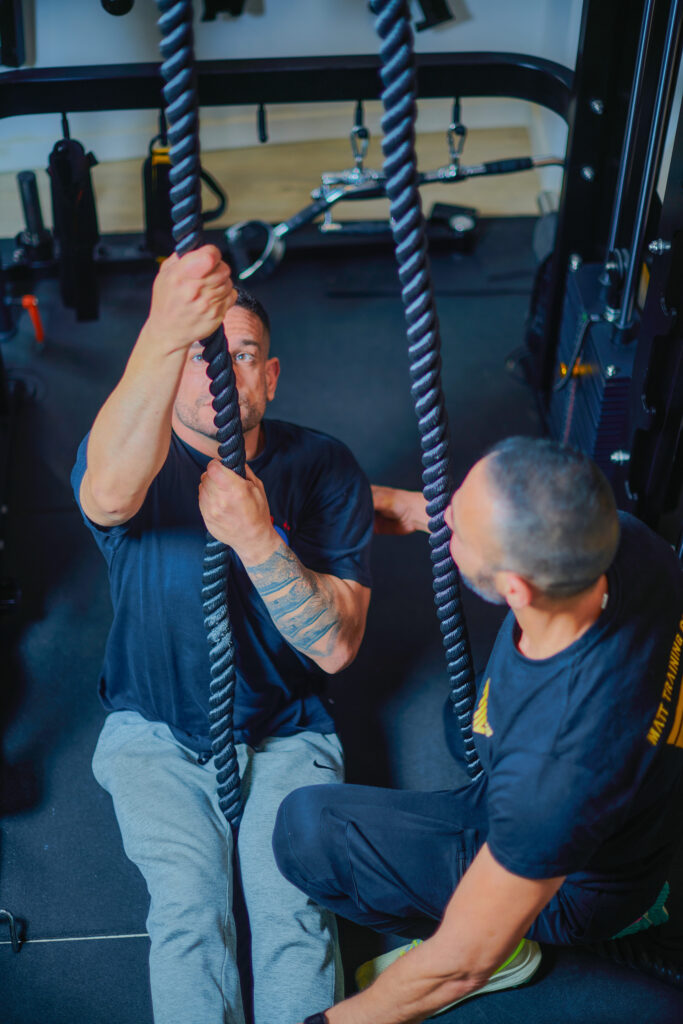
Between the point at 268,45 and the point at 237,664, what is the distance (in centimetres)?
351

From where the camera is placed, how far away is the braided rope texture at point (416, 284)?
3.10ft

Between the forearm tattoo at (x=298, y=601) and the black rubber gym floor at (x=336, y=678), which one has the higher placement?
the forearm tattoo at (x=298, y=601)

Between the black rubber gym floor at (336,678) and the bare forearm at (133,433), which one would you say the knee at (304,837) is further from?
the bare forearm at (133,433)

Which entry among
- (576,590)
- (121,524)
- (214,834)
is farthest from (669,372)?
(214,834)

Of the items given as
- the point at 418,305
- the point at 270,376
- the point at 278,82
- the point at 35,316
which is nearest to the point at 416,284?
the point at 418,305

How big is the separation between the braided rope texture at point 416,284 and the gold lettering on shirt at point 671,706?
0.27 metres

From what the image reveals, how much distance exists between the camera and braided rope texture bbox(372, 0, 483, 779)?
3.10ft

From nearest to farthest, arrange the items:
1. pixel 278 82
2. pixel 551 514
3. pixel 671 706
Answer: pixel 551 514, pixel 671 706, pixel 278 82

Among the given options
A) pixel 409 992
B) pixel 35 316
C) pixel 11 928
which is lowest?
pixel 11 928

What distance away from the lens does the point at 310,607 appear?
175 centimetres

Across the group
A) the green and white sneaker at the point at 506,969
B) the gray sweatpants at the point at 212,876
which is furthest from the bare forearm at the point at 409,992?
the green and white sneaker at the point at 506,969

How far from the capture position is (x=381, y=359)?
11.4 ft

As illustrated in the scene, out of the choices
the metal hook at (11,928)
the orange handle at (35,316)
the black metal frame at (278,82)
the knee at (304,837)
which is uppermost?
the black metal frame at (278,82)

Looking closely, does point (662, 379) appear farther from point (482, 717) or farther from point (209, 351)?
point (209, 351)
